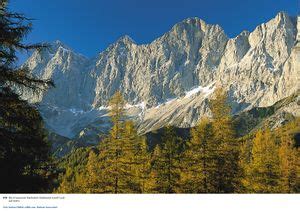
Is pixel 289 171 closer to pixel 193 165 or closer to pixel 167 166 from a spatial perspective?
pixel 193 165

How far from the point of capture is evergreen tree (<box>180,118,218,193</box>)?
79.5ft

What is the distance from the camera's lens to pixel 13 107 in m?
10.8

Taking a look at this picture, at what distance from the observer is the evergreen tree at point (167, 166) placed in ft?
86.2

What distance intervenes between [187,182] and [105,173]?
5.02 m

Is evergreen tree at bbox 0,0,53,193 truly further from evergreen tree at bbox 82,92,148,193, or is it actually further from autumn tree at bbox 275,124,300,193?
autumn tree at bbox 275,124,300,193

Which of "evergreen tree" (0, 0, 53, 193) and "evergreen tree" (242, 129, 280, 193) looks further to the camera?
"evergreen tree" (242, 129, 280, 193)

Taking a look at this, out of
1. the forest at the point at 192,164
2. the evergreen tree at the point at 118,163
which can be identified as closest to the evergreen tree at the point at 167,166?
the forest at the point at 192,164

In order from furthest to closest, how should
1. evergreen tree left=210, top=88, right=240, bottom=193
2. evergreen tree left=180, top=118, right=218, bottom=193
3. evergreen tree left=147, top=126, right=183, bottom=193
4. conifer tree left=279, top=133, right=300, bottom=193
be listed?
evergreen tree left=147, top=126, right=183, bottom=193 → evergreen tree left=210, top=88, right=240, bottom=193 → evergreen tree left=180, top=118, right=218, bottom=193 → conifer tree left=279, top=133, right=300, bottom=193

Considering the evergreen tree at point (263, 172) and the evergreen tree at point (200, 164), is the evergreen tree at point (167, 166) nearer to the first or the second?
the evergreen tree at point (200, 164)

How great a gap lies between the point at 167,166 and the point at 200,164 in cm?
330

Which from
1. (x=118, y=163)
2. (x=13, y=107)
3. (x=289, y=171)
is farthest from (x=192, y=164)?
(x=13, y=107)

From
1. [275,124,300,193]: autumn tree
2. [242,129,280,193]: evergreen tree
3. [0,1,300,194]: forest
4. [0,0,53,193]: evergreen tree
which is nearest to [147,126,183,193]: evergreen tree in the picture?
[0,1,300,194]: forest

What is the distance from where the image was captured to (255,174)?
23.8 m
